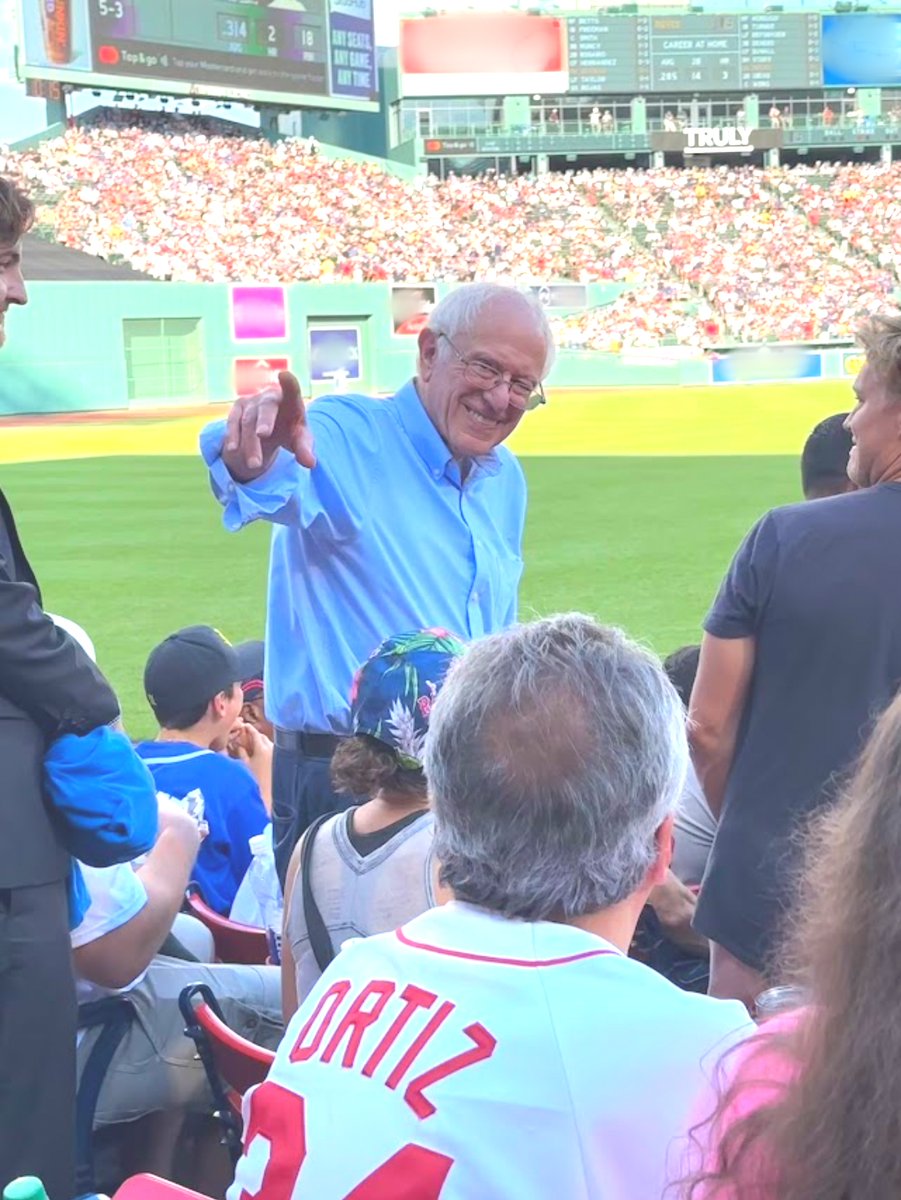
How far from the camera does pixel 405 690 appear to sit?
2258mm

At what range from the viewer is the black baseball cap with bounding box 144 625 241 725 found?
373 cm

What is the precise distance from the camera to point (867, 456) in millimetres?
2564

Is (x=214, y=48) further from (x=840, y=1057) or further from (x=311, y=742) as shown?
(x=840, y=1057)

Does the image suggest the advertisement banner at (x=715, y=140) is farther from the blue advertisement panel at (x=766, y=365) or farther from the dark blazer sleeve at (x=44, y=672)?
the dark blazer sleeve at (x=44, y=672)

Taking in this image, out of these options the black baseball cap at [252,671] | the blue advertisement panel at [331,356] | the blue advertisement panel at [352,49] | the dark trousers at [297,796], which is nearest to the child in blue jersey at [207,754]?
the dark trousers at [297,796]

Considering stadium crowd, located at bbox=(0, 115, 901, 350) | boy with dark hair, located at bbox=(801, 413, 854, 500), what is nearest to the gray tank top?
boy with dark hair, located at bbox=(801, 413, 854, 500)

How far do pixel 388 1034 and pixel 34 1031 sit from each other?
1075 mm

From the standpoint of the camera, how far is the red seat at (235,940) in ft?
10.0

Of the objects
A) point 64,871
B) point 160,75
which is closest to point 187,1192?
point 64,871

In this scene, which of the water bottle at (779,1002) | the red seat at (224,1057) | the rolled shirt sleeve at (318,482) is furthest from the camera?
the rolled shirt sleeve at (318,482)

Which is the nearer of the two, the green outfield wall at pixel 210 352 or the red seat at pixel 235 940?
the red seat at pixel 235 940

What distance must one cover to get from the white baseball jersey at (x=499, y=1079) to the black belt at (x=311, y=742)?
5.46 ft

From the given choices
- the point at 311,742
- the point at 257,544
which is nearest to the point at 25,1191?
the point at 311,742

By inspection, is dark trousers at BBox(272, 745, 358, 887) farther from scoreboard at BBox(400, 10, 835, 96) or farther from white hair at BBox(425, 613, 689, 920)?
scoreboard at BBox(400, 10, 835, 96)
